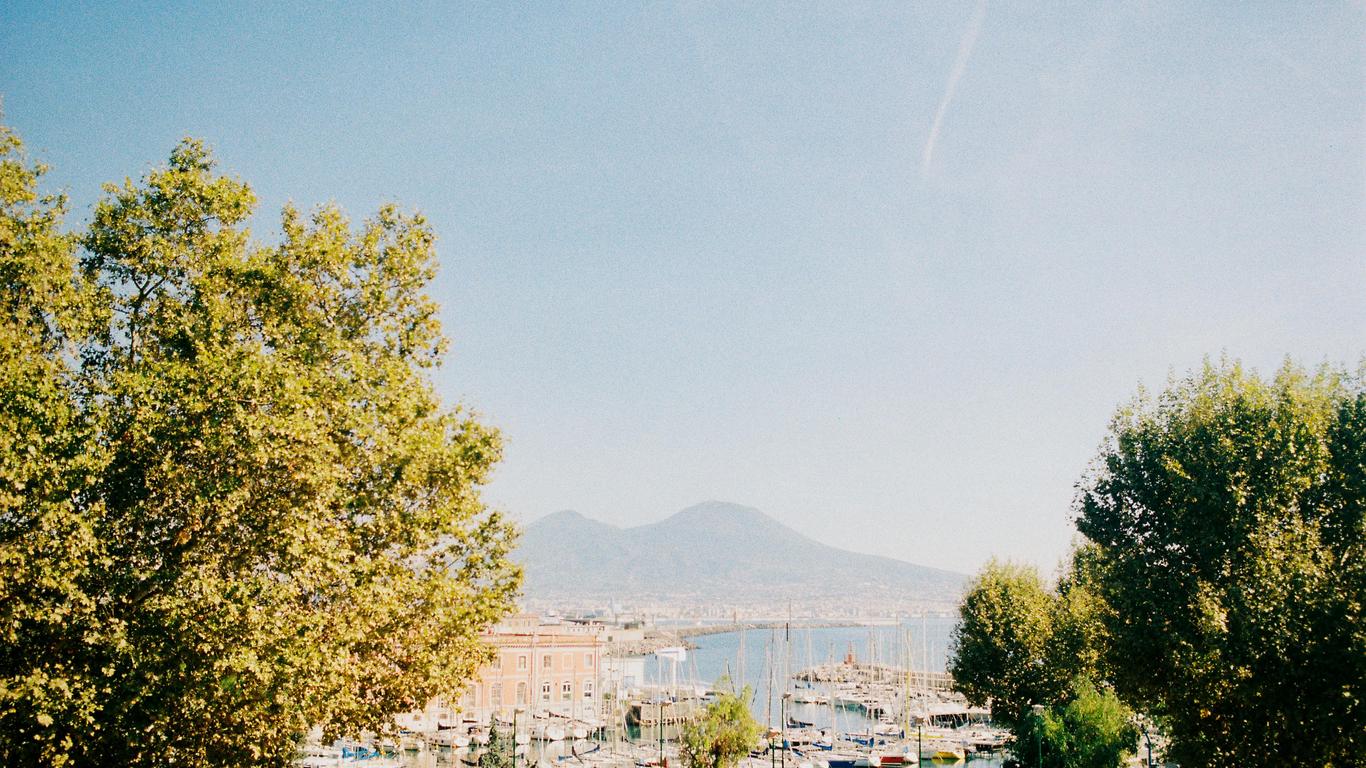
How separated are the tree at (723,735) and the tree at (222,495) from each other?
21477mm

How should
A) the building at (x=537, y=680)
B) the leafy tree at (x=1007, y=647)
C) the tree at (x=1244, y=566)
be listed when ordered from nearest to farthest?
1. the tree at (x=1244, y=566)
2. the leafy tree at (x=1007, y=647)
3. the building at (x=537, y=680)

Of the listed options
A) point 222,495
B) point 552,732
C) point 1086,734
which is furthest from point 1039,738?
point 552,732

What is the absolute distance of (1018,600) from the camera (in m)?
35.4

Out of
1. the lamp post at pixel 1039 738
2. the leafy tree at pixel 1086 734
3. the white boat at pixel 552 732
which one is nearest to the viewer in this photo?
the leafy tree at pixel 1086 734

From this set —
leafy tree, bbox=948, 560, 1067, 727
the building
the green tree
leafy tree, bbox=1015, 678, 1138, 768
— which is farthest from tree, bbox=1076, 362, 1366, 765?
the building

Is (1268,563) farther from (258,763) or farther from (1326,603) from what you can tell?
(258,763)

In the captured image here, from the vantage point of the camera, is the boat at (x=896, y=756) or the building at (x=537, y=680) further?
the building at (x=537, y=680)

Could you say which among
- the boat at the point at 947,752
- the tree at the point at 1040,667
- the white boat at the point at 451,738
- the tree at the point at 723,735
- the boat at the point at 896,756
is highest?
the tree at the point at 1040,667

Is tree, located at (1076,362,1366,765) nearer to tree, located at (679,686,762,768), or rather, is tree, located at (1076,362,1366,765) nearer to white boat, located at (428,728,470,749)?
tree, located at (679,686,762,768)

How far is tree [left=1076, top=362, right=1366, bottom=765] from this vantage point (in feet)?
46.9

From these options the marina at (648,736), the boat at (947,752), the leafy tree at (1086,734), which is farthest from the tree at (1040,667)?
the boat at (947,752)

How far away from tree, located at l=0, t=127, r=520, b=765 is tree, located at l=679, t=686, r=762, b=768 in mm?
21477

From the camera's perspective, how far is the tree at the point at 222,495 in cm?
973

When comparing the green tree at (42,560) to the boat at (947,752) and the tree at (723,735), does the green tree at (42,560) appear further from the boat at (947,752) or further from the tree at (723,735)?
the boat at (947,752)
